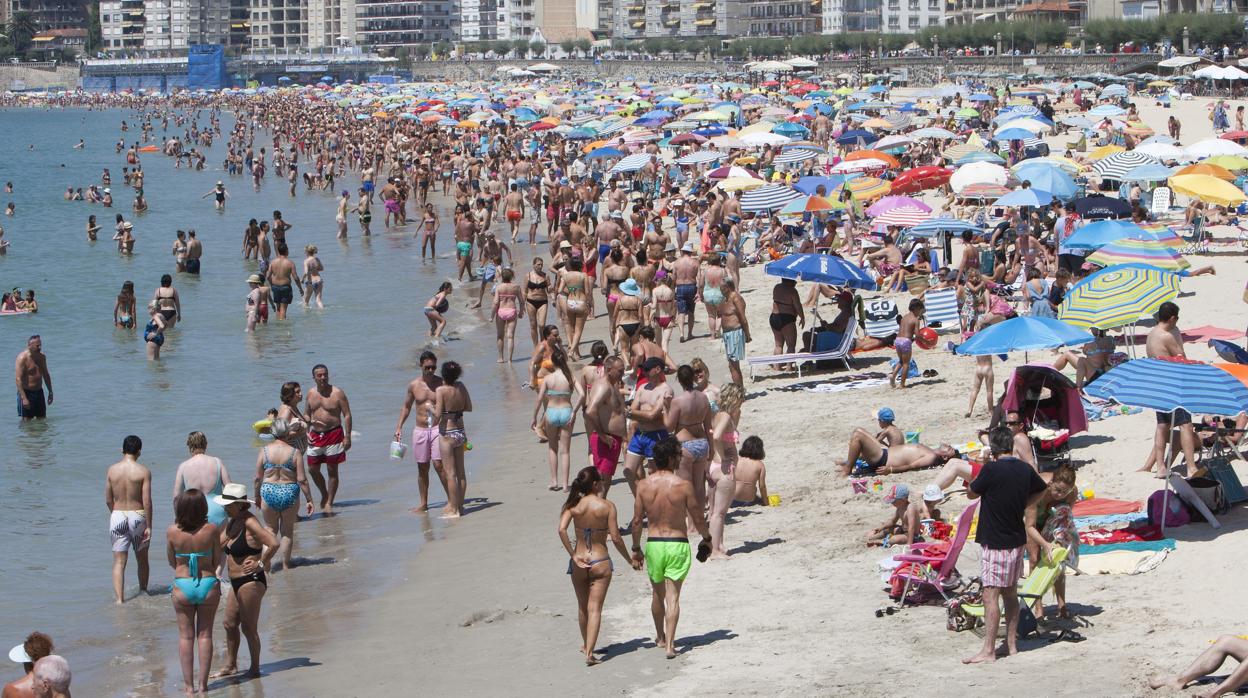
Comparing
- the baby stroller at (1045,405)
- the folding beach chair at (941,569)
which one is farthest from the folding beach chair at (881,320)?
the folding beach chair at (941,569)

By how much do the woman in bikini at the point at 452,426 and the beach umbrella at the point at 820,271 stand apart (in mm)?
4580

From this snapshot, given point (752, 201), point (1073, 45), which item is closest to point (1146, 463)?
point (752, 201)

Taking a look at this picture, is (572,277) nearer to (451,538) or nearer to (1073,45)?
(451,538)

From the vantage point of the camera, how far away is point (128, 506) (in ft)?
30.7

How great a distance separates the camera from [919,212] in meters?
20.1

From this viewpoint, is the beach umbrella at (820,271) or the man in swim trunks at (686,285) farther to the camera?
the man in swim trunks at (686,285)

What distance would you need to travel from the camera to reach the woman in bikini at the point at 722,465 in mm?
9547

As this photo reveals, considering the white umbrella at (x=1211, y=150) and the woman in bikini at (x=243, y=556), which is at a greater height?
the white umbrella at (x=1211, y=150)

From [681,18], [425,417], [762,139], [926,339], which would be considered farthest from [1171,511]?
[681,18]

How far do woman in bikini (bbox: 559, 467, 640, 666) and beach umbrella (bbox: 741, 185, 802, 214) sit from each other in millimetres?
15227

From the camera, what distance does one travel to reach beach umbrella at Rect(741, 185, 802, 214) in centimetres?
2238

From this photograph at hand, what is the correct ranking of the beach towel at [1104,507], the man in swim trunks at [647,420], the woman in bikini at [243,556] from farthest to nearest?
1. the man in swim trunks at [647,420]
2. the beach towel at [1104,507]
3. the woman in bikini at [243,556]

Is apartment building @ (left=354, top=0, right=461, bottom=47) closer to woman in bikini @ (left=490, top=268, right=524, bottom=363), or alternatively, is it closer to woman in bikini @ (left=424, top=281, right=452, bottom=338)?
woman in bikini @ (left=424, top=281, right=452, bottom=338)

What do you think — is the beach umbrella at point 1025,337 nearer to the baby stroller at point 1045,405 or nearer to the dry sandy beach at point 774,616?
the baby stroller at point 1045,405
